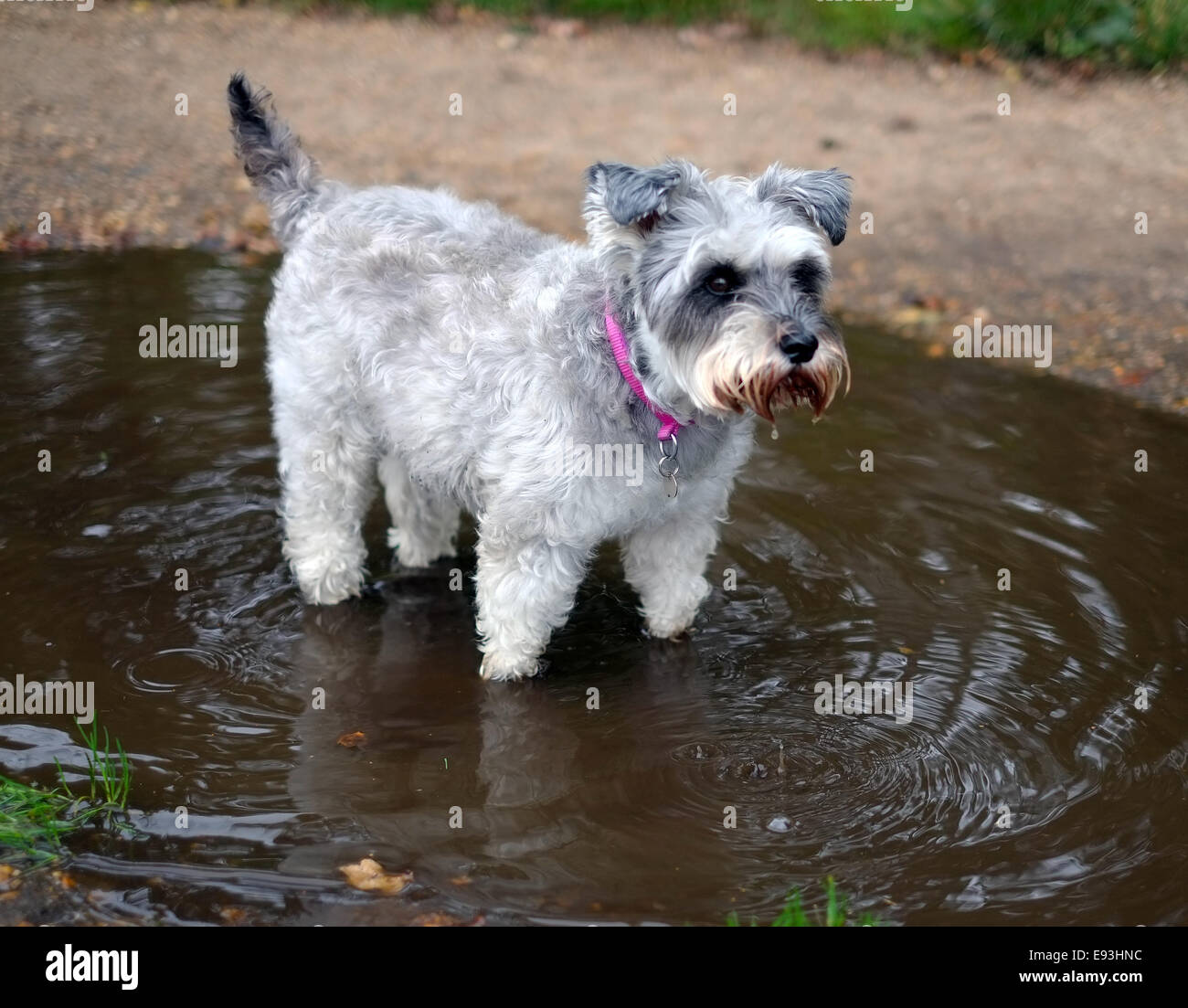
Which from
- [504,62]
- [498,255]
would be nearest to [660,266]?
[498,255]

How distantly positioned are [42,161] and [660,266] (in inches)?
351

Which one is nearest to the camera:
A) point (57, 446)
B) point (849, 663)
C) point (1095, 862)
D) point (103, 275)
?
point (1095, 862)

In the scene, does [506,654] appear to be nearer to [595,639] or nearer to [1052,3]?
[595,639]

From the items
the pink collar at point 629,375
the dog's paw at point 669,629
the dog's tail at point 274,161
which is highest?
the dog's tail at point 274,161

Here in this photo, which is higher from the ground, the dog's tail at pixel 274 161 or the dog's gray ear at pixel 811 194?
the dog's tail at pixel 274 161

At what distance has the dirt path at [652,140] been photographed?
10219 mm

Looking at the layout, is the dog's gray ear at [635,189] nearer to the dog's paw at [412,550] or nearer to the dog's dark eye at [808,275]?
the dog's dark eye at [808,275]

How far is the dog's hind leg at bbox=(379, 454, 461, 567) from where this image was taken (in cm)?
655

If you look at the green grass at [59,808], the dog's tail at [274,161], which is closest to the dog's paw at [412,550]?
the dog's tail at [274,161]

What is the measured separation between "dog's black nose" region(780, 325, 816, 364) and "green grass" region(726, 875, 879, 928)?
175cm

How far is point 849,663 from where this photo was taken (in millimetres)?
5879

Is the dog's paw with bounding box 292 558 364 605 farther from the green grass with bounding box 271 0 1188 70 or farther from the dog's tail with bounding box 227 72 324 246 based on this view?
the green grass with bounding box 271 0 1188 70

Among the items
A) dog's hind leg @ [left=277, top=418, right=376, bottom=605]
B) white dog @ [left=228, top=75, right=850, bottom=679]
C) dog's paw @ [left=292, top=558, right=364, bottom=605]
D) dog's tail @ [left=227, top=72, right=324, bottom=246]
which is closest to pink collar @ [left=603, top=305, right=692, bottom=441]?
white dog @ [left=228, top=75, right=850, bottom=679]

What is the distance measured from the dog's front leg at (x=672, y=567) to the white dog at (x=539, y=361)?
12 mm
